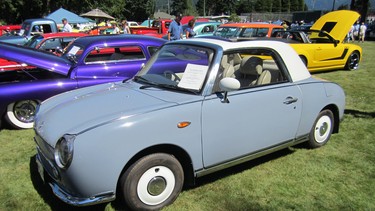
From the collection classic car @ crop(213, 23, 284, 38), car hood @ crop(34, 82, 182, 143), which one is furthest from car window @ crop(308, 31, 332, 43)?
car hood @ crop(34, 82, 182, 143)

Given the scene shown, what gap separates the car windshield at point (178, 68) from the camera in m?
3.35

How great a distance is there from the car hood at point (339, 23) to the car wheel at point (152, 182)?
8826 mm

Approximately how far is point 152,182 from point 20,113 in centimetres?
351

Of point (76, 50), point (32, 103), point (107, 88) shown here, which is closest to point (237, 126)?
point (107, 88)

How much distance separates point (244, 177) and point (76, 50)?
4.25 m

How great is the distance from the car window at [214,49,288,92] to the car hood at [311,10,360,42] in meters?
7.17

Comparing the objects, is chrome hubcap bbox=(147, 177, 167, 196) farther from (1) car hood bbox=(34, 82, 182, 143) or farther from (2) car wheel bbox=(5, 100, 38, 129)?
(2) car wheel bbox=(5, 100, 38, 129)

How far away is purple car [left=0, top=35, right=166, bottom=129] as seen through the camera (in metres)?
5.21

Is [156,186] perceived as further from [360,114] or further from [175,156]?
[360,114]

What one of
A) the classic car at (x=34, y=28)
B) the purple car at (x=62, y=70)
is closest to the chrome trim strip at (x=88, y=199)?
the purple car at (x=62, y=70)

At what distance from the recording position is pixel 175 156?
317 cm

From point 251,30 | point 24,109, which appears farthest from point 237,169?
point 251,30

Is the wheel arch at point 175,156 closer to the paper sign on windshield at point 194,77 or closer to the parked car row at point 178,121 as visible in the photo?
the parked car row at point 178,121

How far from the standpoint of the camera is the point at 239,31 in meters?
11.3
